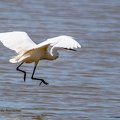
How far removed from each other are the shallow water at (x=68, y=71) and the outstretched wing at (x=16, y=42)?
803 millimetres

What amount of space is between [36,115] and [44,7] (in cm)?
1166

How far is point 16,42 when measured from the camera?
9.65 metres

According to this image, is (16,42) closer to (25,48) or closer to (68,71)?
(25,48)

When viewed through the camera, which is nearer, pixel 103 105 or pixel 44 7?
pixel 103 105

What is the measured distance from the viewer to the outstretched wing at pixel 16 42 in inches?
376

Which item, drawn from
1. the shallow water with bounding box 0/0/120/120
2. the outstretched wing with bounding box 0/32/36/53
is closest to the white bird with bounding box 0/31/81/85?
the outstretched wing with bounding box 0/32/36/53

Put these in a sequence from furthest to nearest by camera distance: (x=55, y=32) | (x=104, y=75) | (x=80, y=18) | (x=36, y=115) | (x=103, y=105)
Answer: (x=80, y=18) → (x=55, y=32) → (x=104, y=75) → (x=103, y=105) → (x=36, y=115)

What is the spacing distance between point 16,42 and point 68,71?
2592 millimetres

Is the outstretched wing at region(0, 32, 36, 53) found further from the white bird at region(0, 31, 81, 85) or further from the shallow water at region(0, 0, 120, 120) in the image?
the shallow water at region(0, 0, 120, 120)

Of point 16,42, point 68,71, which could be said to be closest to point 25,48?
point 16,42

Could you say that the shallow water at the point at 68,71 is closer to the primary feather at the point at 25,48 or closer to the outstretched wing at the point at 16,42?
the primary feather at the point at 25,48

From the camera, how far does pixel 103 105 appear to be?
9.70 meters

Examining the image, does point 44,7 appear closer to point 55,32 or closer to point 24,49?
point 55,32

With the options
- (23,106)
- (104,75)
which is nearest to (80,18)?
(104,75)
